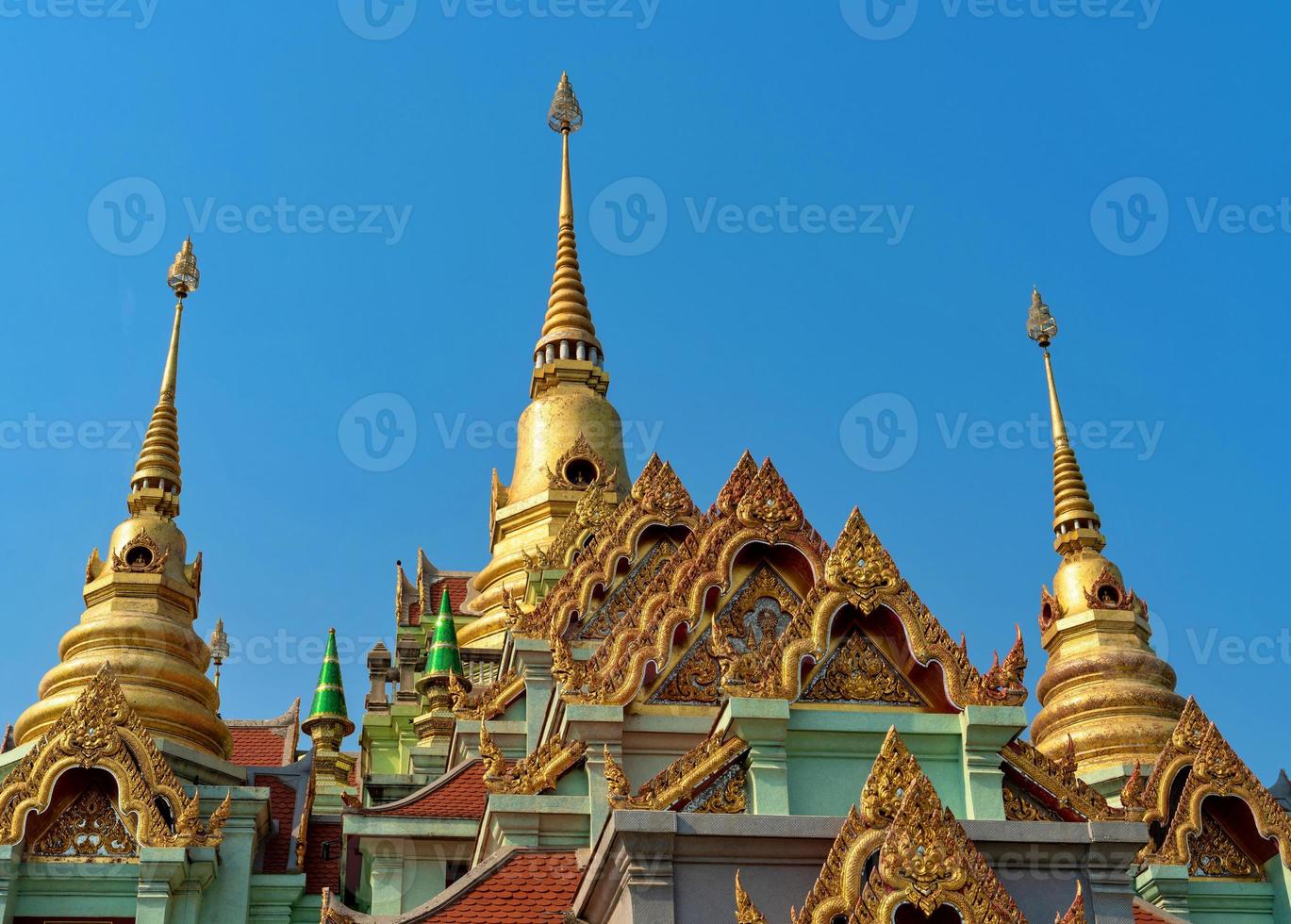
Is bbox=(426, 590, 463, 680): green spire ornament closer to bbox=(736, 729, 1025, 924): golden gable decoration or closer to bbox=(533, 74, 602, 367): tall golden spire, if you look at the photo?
bbox=(533, 74, 602, 367): tall golden spire

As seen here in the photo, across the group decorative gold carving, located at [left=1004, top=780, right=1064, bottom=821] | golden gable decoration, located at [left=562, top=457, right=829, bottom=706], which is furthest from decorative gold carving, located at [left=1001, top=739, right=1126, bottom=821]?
golden gable decoration, located at [left=562, top=457, right=829, bottom=706]

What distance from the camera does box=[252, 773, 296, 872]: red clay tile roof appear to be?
24.3m

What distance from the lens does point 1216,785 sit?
917 inches

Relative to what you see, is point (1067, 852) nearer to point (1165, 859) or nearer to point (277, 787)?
point (1165, 859)

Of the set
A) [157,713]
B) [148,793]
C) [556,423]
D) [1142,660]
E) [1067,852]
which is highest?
[556,423]

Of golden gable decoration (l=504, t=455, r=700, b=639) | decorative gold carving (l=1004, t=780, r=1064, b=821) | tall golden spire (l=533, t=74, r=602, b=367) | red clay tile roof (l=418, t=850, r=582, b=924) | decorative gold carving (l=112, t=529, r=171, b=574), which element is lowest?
red clay tile roof (l=418, t=850, r=582, b=924)

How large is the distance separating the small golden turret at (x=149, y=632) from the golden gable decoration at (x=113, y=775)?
1403 millimetres

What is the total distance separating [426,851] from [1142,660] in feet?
43.4

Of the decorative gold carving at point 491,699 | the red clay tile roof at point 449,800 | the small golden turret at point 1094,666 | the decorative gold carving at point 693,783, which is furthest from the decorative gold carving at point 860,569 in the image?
the small golden turret at point 1094,666

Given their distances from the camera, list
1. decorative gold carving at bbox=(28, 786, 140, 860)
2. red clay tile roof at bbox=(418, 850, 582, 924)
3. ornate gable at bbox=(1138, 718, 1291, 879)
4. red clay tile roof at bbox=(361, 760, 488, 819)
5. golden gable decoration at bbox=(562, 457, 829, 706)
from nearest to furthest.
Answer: red clay tile roof at bbox=(418, 850, 582, 924) < golden gable decoration at bbox=(562, 457, 829, 706) < red clay tile roof at bbox=(361, 760, 488, 819) < decorative gold carving at bbox=(28, 786, 140, 860) < ornate gable at bbox=(1138, 718, 1291, 879)

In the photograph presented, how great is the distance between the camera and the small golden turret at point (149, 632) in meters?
25.3

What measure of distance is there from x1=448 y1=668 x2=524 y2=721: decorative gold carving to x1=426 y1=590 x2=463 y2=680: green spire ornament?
5616mm

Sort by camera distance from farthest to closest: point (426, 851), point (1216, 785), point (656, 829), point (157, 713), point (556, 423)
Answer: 1. point (556, 423)
2. point (157, 713)
3. point (1216, 785)
4. point (426, 851)
5. point (656, 829)

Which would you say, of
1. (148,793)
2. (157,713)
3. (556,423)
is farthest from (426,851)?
(556,423)
